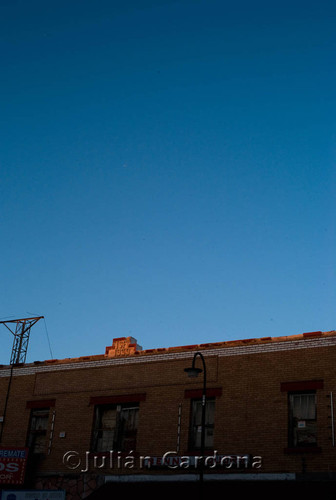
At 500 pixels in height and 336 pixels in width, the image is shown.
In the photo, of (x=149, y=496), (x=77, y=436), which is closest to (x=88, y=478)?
(x=77, y=436)

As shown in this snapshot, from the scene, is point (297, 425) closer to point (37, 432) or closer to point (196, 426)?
point (196, 426)

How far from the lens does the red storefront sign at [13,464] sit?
27.6 meters

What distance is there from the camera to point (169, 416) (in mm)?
26438

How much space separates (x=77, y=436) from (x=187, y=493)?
21.4ft

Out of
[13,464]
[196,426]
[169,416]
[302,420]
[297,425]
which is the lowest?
[13,464]

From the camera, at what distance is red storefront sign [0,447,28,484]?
27625 mm

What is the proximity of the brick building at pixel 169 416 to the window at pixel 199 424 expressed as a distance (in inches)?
1.7

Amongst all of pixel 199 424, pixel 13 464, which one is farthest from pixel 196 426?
pixel 13 464

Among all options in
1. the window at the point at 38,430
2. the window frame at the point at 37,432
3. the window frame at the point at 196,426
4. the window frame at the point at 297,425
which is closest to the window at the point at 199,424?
the window frame at the point at 196,426

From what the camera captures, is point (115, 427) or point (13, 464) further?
point (13, 464)

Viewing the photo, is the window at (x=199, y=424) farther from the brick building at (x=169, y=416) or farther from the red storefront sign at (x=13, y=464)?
the red storefront sign at (x=13, y=464)

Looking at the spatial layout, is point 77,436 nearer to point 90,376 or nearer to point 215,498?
point 90,376

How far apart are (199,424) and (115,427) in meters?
3.98

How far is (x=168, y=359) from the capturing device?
90.8 ft
